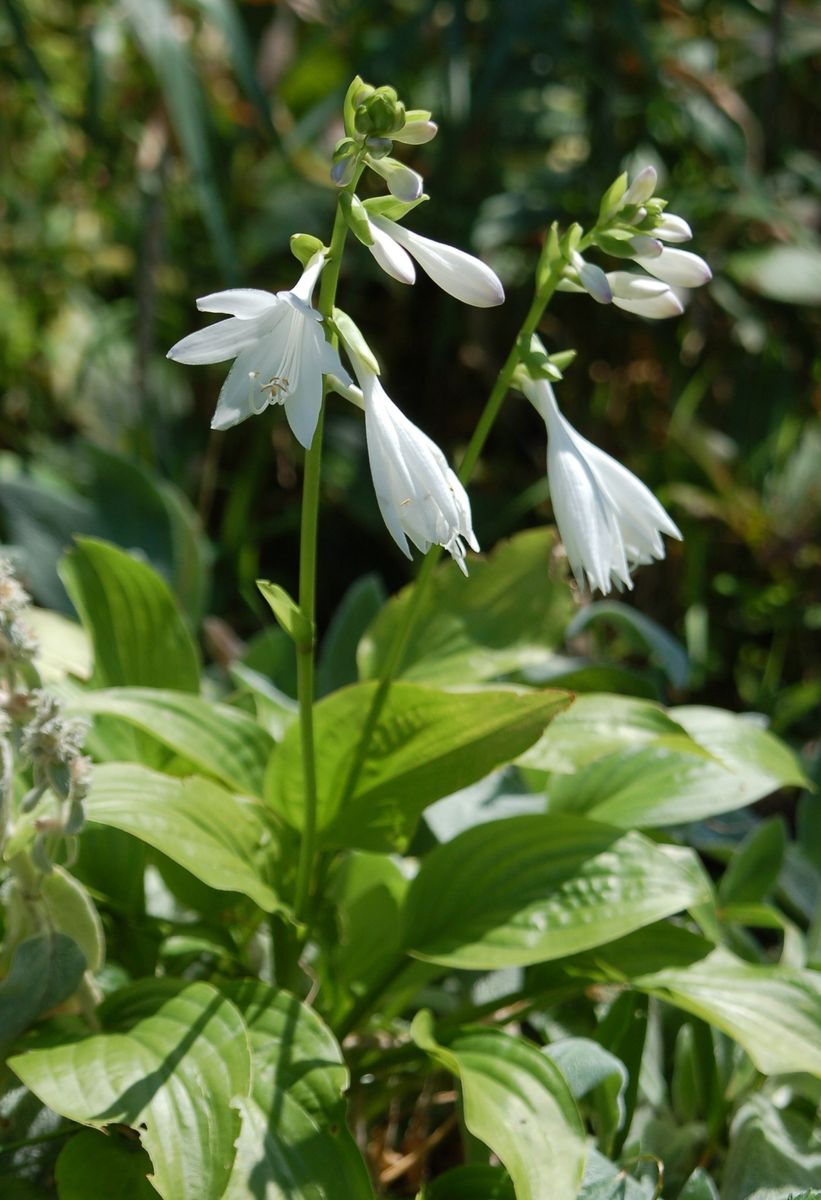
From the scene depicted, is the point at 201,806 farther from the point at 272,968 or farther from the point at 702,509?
the point at 702,509

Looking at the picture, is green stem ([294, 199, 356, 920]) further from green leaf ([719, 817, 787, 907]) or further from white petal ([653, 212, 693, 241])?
green leaf ([719, 817, 787, 907])

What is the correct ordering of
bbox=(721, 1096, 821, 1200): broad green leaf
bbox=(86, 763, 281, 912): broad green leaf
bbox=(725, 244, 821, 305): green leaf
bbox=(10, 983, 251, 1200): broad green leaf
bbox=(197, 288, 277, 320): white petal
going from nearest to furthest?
1. bbox=(197, 288, 277, 320): white petal
2. bbox=(10, 983, 251, 1200): broad green leaf
3. bbox=(86, 763, 281, 912): broad green leaf
4. bbox=(721, 1096, 821, 1200): broad green leaf
5. bbox=(725, 244, 821, 305): green leaf

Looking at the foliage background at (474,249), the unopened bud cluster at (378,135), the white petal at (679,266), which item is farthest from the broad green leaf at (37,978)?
the foliage background at (474,249)

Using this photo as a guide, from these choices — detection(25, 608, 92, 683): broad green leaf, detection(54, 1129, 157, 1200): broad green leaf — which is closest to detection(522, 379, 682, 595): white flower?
detection(54, 1129, 157, 1200): broad green leaf

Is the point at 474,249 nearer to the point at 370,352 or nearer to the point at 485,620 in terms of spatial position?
the point at 485,620

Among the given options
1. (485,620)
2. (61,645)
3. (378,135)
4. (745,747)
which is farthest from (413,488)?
(61,645)

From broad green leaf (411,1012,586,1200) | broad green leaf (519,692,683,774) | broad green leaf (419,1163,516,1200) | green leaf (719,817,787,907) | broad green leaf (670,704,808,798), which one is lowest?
broad green leaf (419,1163,516,1200)
